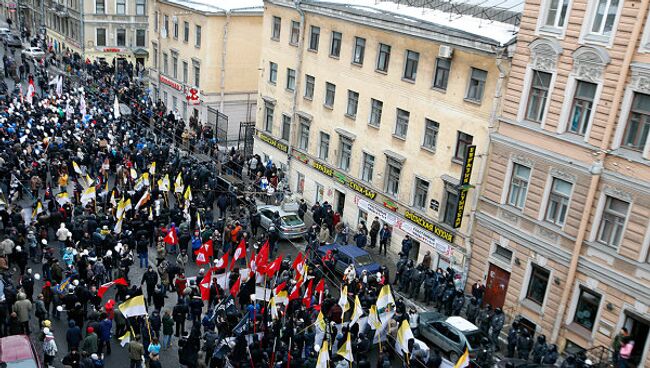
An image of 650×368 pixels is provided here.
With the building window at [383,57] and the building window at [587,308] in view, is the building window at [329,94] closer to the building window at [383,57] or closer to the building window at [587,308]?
the building window at [383,57]

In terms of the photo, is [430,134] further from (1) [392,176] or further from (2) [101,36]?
(2) [101,36]

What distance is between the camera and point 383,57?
98.7 ft

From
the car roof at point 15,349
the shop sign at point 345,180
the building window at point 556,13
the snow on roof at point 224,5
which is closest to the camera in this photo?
the car roof at point 15,349

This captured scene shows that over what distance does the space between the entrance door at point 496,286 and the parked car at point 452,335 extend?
156 inches

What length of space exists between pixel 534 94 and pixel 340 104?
11753mm

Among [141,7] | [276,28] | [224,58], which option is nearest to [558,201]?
[276,28]

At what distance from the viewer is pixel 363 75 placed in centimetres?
3106

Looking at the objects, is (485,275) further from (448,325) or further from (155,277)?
(155,277)

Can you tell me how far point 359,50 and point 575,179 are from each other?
13616mm

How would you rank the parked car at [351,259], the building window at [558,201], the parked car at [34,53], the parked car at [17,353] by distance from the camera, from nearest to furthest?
1. the parked car at [17,353]
2. the building window at [558,201]
3. the parked car at [351,259]
4. the parked car at [34,53]

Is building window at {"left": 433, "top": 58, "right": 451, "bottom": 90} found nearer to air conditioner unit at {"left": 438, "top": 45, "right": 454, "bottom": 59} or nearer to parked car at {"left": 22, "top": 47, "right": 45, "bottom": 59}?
air conditioner unit at {"left": 438, "top": 45, "right": 454, "bottom": 59}

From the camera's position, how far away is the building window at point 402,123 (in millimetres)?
29234

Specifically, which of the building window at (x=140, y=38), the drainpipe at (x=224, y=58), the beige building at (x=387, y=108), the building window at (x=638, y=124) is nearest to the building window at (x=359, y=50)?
the beige building at (x=387, y=108)

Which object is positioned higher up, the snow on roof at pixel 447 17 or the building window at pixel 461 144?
the snow on roof at pixel 447 17
